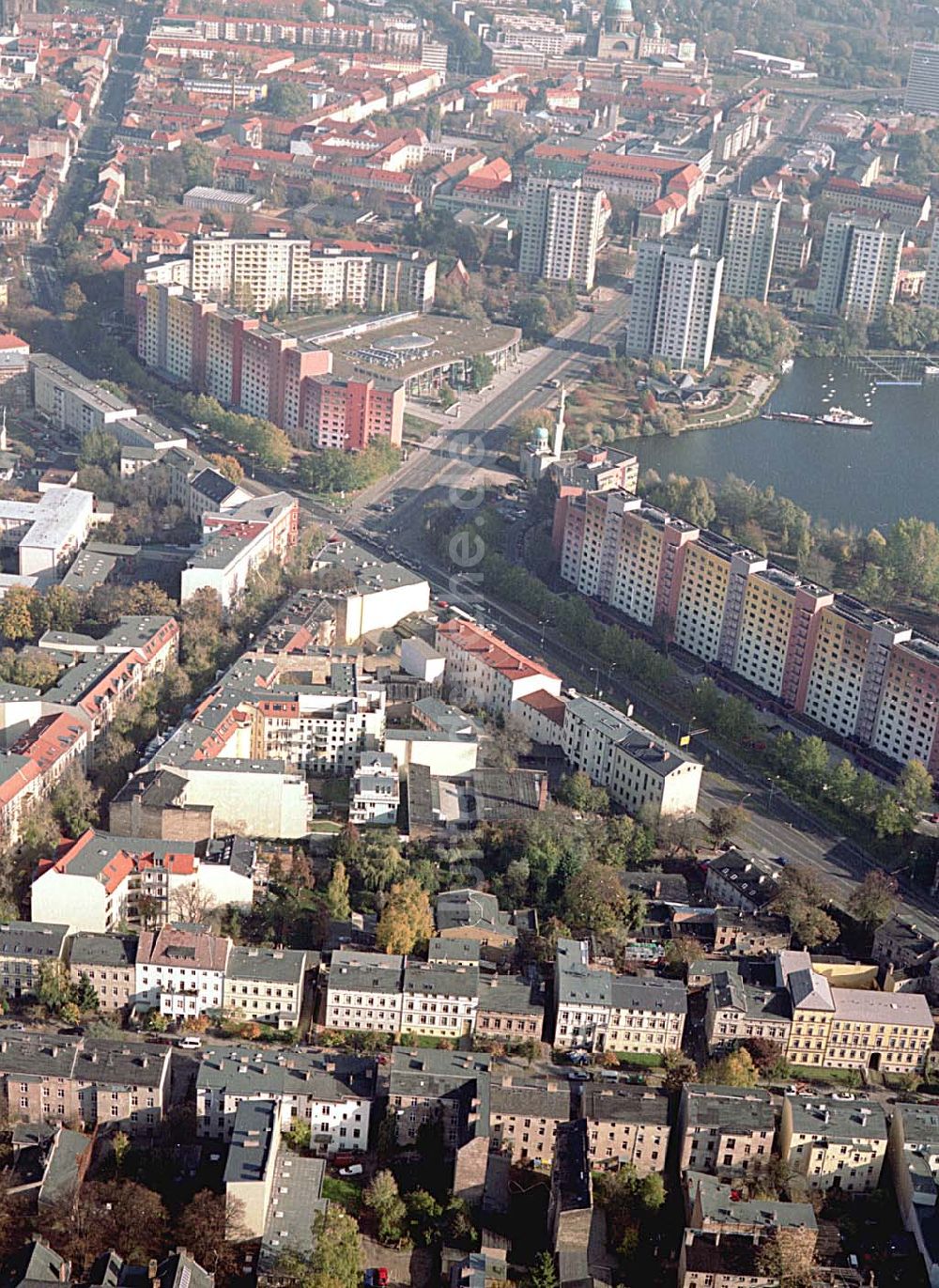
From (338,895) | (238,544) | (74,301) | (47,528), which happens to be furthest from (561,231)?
(338,895)

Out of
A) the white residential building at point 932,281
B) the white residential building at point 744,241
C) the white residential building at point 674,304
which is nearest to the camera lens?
the white residential building at point 674,304

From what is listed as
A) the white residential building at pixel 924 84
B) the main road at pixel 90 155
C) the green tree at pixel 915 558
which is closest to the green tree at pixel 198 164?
the main road at pixel 90 155

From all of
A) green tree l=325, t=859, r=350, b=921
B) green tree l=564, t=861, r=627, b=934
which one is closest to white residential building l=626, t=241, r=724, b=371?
green tree l=564, t=861, r=627, b=934

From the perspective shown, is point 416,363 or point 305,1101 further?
point 416,363

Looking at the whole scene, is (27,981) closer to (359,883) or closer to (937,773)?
(359,883)

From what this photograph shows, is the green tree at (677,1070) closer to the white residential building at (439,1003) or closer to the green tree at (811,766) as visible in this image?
the white residential building at (439,1003)

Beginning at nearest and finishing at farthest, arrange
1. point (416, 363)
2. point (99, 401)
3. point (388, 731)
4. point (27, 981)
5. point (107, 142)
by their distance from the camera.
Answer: point (27, 981), point (388, 731), point (99, 401), point (416, 363), point (107, 142)

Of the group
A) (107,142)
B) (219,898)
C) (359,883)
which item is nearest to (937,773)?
(359,883)
